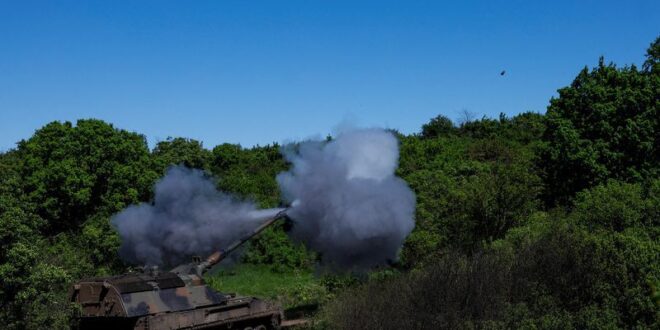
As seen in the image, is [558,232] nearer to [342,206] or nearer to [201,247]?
[342,206]

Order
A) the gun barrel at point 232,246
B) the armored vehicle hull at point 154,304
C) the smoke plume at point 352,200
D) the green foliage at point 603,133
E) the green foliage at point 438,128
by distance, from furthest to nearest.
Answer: the green foliage at point 438,128 → the green foliage at point 603,133 → the gun barrel at point 232,246 → the smoke plume at point 352,200 → the armored vehicle hull at point 154,304

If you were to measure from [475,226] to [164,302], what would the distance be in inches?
508

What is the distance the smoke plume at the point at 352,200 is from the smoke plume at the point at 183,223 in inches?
62.2

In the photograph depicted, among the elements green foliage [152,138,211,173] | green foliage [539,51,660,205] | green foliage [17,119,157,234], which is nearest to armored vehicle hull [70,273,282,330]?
green foliage [17,119,157,234]

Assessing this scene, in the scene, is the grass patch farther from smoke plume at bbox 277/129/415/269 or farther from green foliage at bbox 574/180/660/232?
green foliage at bbox 574/180/660/232

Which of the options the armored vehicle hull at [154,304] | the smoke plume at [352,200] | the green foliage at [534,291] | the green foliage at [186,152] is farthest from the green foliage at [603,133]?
the green foliage at [186,152]

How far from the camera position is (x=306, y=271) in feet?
128

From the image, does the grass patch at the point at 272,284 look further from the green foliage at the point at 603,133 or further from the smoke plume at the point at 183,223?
the green foliage at the point at 603,133

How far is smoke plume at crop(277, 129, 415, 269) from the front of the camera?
22.8 m

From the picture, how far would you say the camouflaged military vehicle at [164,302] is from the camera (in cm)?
2083

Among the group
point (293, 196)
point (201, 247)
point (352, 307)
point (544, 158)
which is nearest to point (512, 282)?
point (352, 307)

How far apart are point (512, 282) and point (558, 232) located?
332 centimetres

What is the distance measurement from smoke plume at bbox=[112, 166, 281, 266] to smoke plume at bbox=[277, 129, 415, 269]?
1579mm

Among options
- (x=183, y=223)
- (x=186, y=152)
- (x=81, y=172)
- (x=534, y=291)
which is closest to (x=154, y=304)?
(x=183, y=223)
